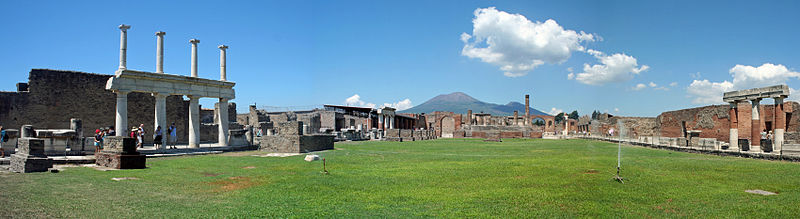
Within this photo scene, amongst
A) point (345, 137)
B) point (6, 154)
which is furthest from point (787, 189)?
point (345, 137)

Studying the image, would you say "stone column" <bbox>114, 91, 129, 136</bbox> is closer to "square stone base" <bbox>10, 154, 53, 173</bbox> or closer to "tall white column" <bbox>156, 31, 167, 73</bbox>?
"tall white column" <bbox>156, 31, 167, 73</bbox>

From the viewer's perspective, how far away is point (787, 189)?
9.31m

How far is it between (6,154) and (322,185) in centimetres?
1559

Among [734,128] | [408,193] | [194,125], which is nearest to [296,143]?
[194,125]

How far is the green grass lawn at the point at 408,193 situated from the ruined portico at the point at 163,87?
11.5 meters

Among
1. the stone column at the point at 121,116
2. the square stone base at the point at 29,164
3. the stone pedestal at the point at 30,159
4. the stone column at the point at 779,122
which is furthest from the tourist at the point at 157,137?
the stone column at the point at 779,122

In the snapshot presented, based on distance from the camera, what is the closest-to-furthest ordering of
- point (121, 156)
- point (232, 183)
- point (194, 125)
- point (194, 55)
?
1. point (232, 183)
2. point (121, 156)
3. point (194, 125)
4. point (194, 55)

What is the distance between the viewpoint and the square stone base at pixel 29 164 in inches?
472

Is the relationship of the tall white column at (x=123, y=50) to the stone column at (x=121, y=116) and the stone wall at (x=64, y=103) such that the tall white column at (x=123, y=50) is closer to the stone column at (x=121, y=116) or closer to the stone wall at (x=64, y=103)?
the stone column at (x=121, y=116)

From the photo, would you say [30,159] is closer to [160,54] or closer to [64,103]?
[160,54]

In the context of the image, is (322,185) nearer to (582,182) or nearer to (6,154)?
(582,182)

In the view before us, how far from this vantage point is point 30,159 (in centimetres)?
1202

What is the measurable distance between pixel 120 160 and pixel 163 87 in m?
12.7

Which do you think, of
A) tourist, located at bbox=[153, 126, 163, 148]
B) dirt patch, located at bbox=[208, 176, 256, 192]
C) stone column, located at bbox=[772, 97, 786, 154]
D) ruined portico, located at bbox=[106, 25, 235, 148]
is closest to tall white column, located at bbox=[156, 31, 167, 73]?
ruined portico, located at bbox=[106, 25, 235, 148]
